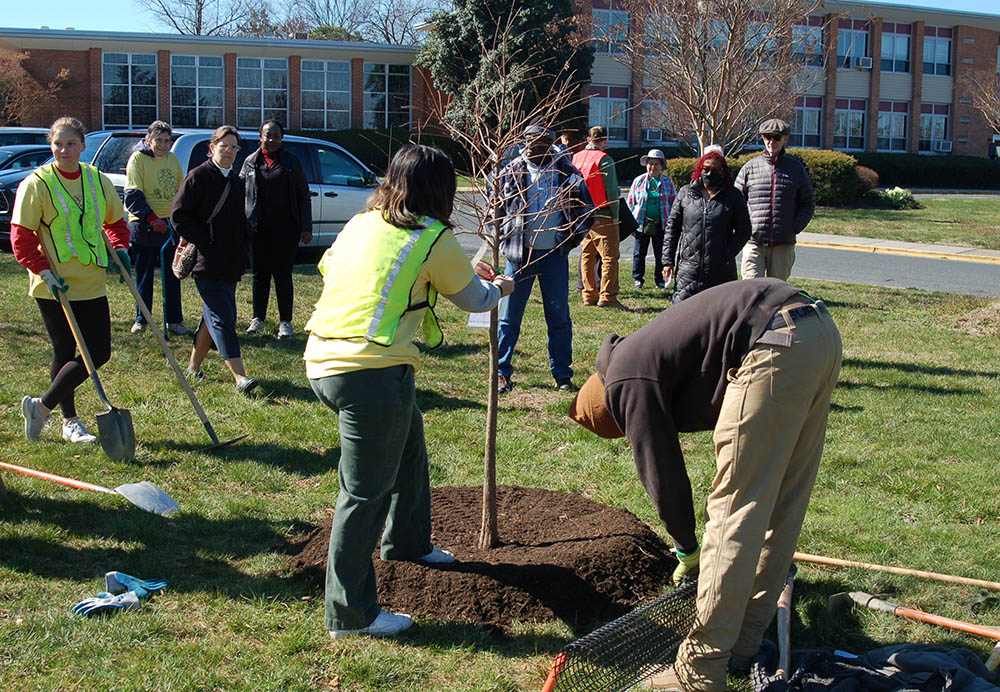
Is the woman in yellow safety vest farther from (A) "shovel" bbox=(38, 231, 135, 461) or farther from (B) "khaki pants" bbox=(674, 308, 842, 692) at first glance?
(A) "shovel" bbox=(38, 231, 135, 461)

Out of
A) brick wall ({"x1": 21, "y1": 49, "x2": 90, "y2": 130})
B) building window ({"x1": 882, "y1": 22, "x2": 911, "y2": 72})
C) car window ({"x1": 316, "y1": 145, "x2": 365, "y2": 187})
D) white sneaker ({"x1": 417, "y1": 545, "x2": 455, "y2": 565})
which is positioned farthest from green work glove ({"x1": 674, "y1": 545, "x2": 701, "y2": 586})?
building window ({"x1": 882, "y1": 22, "x2": 911, "y2": 72})

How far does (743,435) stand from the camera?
3211 mm

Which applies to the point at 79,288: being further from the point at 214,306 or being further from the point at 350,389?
the point at 350,389

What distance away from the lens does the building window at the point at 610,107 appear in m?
42.6

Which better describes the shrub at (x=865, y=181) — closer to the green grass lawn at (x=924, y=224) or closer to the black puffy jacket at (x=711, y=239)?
the green grass lawn at (x=924, y=224)

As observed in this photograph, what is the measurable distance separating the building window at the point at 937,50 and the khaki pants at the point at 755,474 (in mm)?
51963

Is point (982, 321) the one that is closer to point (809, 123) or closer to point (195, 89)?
point (195, 89)

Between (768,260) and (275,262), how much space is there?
14.6 ft

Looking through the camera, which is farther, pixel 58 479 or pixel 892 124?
pixel 892 124

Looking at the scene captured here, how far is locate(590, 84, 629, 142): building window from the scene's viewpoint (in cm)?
4259

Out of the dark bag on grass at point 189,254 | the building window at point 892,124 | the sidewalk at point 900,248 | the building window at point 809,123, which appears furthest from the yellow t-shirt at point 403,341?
the building window at point 892,124

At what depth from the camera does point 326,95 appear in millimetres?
39875

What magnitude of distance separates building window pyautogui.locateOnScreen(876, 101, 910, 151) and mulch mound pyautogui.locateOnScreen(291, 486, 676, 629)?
160 feet

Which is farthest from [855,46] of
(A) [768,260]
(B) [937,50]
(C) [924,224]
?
(A) [768,260]
